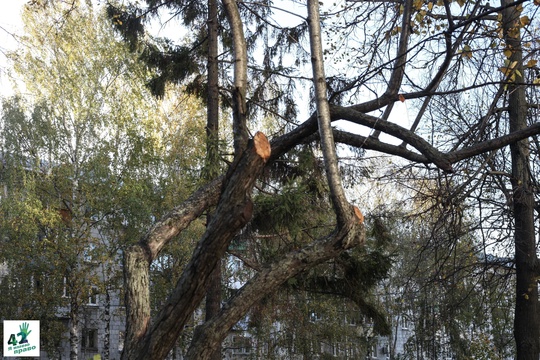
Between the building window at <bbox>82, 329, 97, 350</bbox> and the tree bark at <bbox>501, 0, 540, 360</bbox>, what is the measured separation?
87.2ft

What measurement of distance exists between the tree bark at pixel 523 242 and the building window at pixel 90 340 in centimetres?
2657

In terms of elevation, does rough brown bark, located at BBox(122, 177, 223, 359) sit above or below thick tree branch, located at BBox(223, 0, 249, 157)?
below

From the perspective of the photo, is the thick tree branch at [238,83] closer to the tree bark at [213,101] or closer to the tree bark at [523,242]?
the tree bark at [213,101]

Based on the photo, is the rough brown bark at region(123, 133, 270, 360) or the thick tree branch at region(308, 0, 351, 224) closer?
the rough brown bark at region(123, 133, 270, 360)

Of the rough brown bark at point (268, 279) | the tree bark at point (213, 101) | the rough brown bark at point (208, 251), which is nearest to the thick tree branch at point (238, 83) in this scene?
the rough brown bark at point (208, 251)

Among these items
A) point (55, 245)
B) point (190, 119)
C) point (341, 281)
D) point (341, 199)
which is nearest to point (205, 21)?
point (341, 281)

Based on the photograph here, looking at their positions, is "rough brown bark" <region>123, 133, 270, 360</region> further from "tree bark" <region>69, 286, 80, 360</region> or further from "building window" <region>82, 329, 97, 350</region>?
"building window" <region>82, 329, 97, 350</region>

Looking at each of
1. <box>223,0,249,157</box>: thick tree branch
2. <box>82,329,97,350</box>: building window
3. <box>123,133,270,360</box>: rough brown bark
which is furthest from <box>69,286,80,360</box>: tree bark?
<box>123,133,270,360</box>: rough brown bark

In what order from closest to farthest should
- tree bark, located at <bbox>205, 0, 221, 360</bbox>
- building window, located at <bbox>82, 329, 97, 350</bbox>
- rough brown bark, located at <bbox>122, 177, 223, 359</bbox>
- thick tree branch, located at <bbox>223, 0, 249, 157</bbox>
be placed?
rough brown bark, located at <bbox>122, 177, 223, 359</bbox> → thick tree branch, located at <bbox>223, 0, 249, 157</bbox> → tree bark, located at <bbox>205, 0, 221, 360</bbox> → building window, located at <bbox>82, 329, 97, 350</bbox>

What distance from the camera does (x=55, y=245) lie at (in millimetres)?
24781

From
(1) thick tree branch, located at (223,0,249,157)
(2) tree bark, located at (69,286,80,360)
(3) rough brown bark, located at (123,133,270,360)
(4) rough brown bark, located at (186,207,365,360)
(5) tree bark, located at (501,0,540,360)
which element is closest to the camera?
(3) rough brown bark, located at (123,133,270,360)

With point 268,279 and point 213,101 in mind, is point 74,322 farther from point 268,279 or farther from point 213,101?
point 268,279

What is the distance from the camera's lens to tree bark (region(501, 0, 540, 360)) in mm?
10406

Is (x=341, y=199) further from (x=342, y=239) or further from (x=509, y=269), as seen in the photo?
(x=509, y=269)
